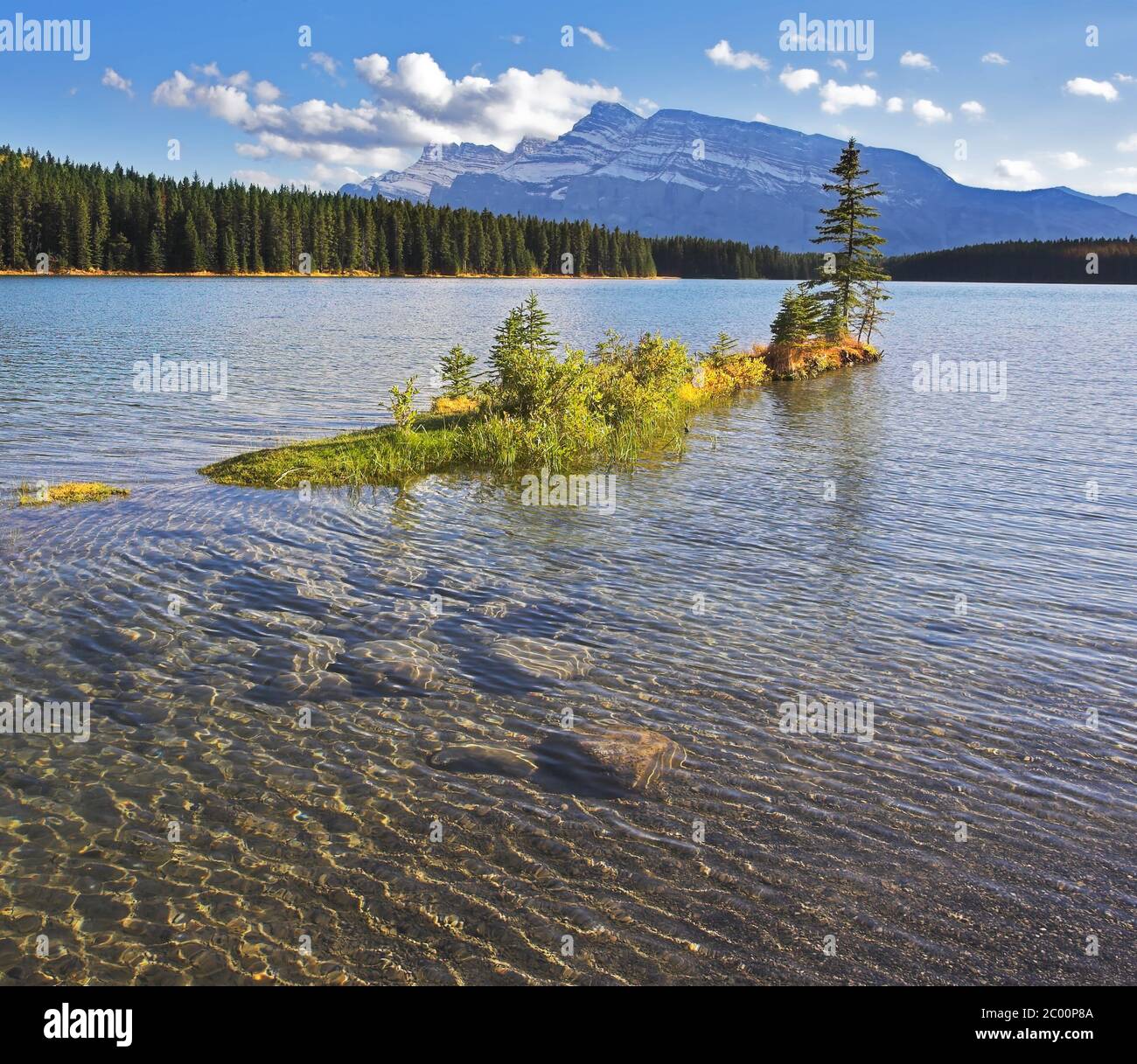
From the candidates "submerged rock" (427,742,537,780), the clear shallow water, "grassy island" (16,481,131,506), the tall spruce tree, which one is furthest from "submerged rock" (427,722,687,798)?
the tall spruce tree

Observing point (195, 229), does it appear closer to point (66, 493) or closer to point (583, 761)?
point (66, 493)

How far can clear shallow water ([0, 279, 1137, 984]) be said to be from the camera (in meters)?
7.28

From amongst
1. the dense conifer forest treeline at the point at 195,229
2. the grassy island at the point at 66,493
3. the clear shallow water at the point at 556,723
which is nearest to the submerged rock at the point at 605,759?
the clear shallow water at the point at 556,723

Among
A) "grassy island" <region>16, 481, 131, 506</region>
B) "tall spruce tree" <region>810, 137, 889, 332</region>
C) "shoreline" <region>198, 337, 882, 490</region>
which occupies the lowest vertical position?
"grassy island" <region>16, 481, 131, 506</region>

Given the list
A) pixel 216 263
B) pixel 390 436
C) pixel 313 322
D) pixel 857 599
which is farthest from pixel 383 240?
pixel 857 599

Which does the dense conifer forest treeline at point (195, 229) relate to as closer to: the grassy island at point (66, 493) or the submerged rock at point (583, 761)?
the grassy island at point (66, 493)

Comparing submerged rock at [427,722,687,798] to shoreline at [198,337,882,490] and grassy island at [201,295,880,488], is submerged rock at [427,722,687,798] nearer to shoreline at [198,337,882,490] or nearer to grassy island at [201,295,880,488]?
shoreline at [198,337,882,490]

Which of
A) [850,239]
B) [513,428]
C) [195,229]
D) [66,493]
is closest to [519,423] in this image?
[513,428]

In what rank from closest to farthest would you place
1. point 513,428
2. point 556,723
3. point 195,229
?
1. point 556,723
2. point 513,428
3. point 195,229

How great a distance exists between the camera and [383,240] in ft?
641

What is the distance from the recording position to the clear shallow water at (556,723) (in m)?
7.28

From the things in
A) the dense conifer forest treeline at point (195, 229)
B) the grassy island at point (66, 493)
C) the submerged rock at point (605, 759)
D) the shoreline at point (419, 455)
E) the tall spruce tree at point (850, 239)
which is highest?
the dense conifer forest treeline at point (195, 229)

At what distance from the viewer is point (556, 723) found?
10.8 meters
